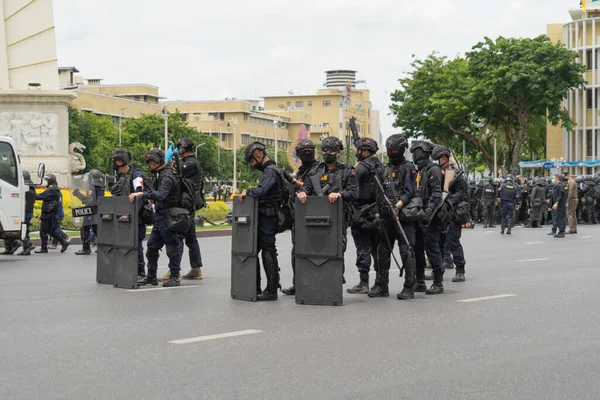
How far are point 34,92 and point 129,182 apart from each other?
22602 mm

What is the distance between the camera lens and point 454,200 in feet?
44.6

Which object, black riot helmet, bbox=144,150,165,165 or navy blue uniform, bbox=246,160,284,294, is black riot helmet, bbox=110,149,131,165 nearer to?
black riot helmet, bbox=144,150,165,165

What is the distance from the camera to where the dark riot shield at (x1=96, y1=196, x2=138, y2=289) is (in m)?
12.8

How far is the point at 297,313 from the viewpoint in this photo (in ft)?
34.2

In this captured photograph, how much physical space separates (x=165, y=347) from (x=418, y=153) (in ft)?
17.5

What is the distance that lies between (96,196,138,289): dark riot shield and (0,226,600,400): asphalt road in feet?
1.11

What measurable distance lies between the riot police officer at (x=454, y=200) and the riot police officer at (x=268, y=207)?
2.68 m

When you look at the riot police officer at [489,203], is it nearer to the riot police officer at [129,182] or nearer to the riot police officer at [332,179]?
the riot police officer at [129,182]

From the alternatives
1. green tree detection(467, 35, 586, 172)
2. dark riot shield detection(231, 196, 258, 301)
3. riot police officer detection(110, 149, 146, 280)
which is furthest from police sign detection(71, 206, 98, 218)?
green tree detection(467, 35, 586, 172)

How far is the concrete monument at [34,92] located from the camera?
34719 mm

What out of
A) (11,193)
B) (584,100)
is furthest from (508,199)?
(584,100)

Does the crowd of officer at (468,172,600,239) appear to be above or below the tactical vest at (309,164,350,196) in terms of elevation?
below

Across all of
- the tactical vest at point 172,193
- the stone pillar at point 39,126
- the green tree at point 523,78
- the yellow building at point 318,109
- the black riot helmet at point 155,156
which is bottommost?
the tactical vest at point 172,193

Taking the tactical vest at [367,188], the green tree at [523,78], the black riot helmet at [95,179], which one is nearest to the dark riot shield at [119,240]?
the tactical vest at [367,188]
